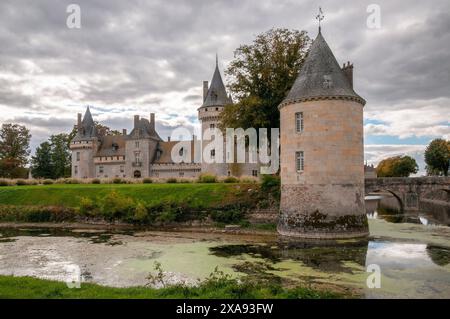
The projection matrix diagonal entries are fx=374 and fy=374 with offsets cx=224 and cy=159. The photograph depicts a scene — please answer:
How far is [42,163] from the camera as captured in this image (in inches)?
1839

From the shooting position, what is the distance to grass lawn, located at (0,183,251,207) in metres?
23.5

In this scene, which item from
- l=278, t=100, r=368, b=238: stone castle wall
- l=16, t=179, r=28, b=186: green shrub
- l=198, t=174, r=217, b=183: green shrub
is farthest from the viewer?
l=16, t=179, r=28, b=186: green shrub

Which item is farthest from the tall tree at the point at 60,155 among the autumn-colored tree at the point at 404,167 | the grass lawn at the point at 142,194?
the autumn-colored tree at the point at 404,167

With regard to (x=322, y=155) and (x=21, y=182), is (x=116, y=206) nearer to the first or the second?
(x=322, y=155)

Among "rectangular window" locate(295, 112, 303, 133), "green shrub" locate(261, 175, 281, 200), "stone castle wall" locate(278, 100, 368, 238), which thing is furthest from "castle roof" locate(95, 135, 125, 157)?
"stone castle wall" locate(278, 100, 368, 238)

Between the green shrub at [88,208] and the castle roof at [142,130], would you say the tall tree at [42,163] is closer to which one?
the castle roof at [142,130]

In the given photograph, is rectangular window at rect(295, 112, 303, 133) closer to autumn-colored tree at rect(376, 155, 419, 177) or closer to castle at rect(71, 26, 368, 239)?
castle at rect(71, 26, 368, 239)

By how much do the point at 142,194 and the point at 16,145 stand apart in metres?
33.0

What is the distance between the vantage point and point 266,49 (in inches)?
993

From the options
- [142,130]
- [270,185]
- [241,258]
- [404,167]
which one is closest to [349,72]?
[270,185]

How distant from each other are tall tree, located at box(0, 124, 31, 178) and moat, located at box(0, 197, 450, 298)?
104 ft

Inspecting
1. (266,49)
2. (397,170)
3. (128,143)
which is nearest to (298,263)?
(266,49)

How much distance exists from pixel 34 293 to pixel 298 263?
8155 mm
